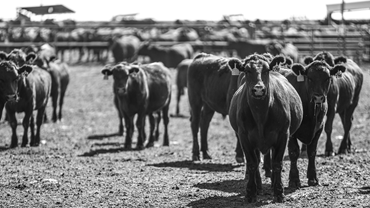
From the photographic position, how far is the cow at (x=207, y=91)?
43.0ft

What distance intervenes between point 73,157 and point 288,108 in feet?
20.3

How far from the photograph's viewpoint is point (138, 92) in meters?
15.9

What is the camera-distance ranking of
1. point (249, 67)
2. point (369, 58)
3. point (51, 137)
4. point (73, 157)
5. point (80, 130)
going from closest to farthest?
1. point (249, 67)
2. point (73, 157)
3. point (51, 137)
4. point (80, 130)
5. point (369, 58)

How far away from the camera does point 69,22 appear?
4225cm

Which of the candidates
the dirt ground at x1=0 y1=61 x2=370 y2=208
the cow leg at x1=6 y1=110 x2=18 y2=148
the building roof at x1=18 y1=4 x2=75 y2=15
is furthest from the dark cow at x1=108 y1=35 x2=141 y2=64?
the cow leg at x1=6 y1=110 x2=18 y2=148

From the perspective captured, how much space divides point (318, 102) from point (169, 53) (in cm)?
2300

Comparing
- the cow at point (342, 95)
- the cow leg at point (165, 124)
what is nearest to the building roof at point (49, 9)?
the cow leg at point (165, 124)

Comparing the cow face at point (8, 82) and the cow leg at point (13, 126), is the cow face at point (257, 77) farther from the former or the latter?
the cow leg at point (13, 126)

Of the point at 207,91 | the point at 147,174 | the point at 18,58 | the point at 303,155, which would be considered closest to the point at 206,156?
the point at 207,91

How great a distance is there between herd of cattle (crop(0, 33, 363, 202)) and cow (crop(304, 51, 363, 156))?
0.02 metres

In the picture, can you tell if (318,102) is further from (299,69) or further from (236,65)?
(236,65)

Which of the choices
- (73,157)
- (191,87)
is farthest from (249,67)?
(73,157)

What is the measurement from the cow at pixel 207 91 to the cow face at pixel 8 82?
143 inches

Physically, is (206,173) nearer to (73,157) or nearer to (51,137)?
(73,157)
